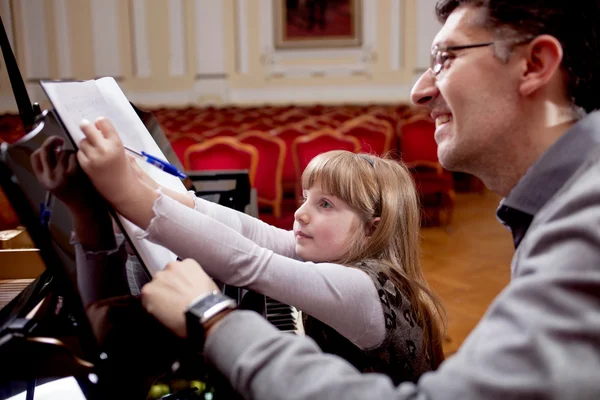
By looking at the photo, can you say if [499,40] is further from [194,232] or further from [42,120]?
[42,120]

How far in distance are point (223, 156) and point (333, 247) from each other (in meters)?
2.28

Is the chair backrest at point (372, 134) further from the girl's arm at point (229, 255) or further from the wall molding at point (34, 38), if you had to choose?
the wall molding at point (34, 38)

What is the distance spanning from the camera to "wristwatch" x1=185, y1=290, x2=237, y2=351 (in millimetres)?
838

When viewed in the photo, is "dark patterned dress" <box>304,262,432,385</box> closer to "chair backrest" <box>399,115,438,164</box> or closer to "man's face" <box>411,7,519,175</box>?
"man's face" <box>411,7,519,175</box>

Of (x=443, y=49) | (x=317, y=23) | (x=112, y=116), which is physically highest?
(x=317, y=23)

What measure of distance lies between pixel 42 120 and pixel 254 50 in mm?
9770

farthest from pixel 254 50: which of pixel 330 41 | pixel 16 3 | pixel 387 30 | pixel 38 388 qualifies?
pixel 38 388

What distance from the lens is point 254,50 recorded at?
10.3m

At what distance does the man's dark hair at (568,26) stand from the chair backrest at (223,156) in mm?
2603

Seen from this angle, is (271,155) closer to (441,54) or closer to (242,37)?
(441,54)

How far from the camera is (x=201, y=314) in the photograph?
0.84 meters

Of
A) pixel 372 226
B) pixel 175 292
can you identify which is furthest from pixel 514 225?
pixel 175 292

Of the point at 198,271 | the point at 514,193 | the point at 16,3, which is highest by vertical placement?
the point at 16,3

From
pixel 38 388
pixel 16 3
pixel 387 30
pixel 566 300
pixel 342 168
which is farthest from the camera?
pixel 387 30
